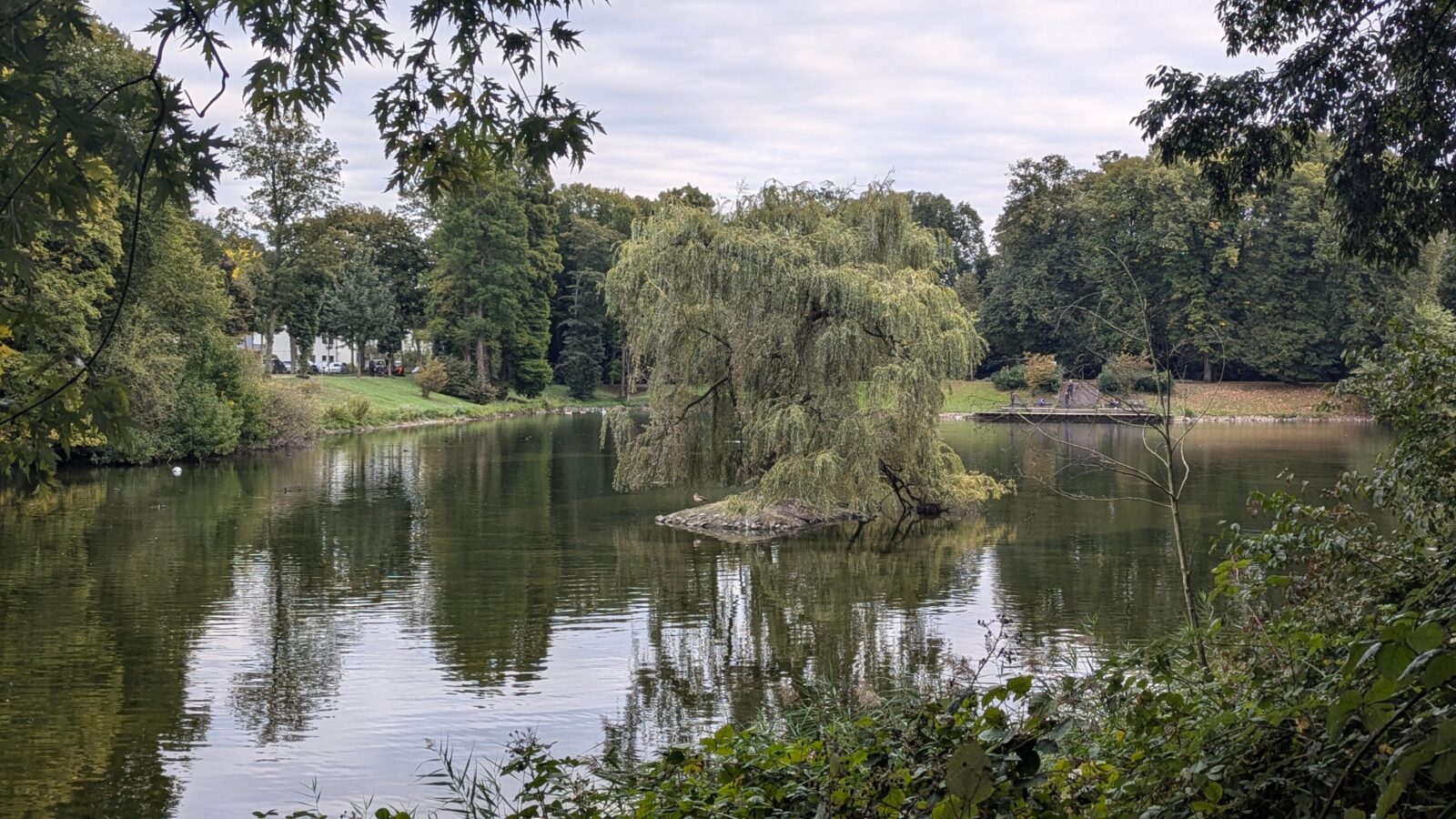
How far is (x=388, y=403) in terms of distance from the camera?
53.1 m

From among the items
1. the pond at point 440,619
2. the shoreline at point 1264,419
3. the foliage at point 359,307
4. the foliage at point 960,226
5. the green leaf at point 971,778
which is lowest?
the pond at point 440,619

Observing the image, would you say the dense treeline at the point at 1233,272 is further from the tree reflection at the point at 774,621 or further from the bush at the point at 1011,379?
the tree reflection at the point at 774,621

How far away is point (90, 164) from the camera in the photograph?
4.88 metres

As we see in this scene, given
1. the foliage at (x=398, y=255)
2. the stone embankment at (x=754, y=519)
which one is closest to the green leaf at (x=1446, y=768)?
the stone embankment at (x=754, y=519)

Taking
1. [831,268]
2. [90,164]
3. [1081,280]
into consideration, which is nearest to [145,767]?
[90,164]

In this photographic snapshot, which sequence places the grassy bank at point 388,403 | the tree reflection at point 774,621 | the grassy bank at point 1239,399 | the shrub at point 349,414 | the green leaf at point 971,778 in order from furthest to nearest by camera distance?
1. the grassy bank at point 1239,399
2. the shrub at point 349,414
3. the grassy bank at point 388,403
4. the tree reflection at point 774,621
5. the green leaf at point 971,778

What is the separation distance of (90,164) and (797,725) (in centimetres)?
481

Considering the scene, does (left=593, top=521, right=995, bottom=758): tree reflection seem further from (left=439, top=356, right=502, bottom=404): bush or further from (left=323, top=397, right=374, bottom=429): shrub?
(left=439, top=356, right=502, bottom=404): bush

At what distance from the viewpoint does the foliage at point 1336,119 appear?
28.8ft

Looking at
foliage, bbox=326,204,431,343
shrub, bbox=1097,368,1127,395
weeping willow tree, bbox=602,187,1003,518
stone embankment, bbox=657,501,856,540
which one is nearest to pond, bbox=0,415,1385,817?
stone embankment, bbox=657,501,856,540

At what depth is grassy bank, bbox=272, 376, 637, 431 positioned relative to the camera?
46062mm

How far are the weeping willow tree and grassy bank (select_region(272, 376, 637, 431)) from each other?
2222 centimetres

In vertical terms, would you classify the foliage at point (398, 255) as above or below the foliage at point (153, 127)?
above

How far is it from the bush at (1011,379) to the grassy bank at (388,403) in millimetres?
21922
